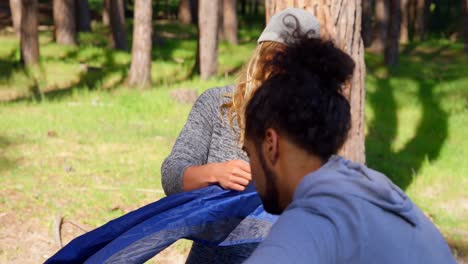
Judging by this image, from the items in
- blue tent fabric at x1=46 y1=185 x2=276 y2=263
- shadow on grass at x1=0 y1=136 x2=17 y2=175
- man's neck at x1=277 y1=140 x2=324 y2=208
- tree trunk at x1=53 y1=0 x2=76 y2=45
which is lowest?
shadow on grass at x1=0 y1=136 x2=17 y2=175

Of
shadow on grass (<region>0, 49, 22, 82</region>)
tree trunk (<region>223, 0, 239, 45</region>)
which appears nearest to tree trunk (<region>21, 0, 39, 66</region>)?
shadow on grass (<region>0, 49, 22, 82</region>)

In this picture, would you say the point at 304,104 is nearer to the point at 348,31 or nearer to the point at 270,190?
the point at 270,190

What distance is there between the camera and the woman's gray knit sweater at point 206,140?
3.26 meters

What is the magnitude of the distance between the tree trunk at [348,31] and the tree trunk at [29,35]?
1283 cm

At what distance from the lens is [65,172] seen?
29.4 feet

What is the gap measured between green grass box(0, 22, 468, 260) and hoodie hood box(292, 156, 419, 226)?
5.44 metres

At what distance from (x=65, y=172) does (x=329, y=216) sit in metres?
7.61

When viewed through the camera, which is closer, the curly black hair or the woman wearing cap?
the curly black hair

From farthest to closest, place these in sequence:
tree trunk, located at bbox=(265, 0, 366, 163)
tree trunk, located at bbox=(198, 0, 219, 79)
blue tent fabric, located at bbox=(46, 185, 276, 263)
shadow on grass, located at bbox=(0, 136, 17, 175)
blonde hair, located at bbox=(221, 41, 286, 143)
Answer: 1. tree trunk, located at bbox=(198, 0, 219, 79)
2. shadow on grass, located at bbox=(0, 136, 17, 175)
3. tree trunk, located at bbox=(265, 0, 366, 163)
4. blue tent fabric, located at bbox=(46, 185, 276, 263)
5. blonde hair, located at bbox=(221, 41, 286, 143)

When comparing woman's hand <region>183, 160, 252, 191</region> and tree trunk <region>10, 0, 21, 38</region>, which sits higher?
woman's hand <region>183, 160, 252, 191</region>

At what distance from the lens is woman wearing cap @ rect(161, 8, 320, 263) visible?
114 inches

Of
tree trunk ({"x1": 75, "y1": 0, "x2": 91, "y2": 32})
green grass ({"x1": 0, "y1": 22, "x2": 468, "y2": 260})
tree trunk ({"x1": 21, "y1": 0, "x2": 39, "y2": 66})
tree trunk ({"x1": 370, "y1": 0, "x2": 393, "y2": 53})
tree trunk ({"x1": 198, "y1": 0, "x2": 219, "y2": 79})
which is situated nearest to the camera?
green grass ({"x1": 0, "y1": 22, "x2": 468, "y2": 260})

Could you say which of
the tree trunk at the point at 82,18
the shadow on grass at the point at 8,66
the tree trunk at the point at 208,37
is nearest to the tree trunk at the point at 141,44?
the tree trunk at the point at 208,37

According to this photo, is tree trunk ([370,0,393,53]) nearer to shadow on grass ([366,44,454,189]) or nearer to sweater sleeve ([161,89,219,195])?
shadow on grass ([366,44,454,189])
